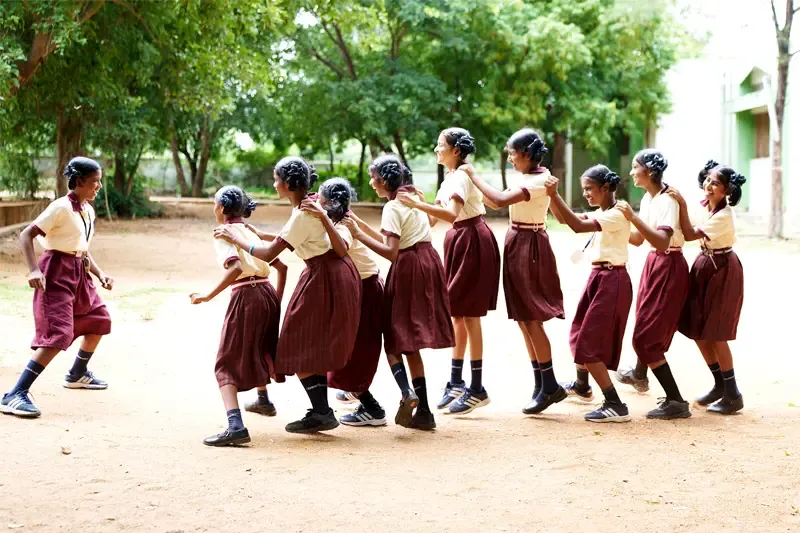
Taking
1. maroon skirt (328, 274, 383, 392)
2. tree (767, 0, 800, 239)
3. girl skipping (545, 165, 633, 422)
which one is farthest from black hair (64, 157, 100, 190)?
tree (767, 0, 800, 239)

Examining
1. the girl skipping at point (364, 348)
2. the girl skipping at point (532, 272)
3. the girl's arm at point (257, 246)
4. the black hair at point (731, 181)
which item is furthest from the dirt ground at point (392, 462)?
the black hair at point (731, 181)

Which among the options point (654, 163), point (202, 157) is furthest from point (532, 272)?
point (202, 157)

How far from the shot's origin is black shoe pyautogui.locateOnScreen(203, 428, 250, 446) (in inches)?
183

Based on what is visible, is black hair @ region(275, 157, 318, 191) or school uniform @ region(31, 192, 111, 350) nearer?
black hair @ region(275, 157, 318, 191)

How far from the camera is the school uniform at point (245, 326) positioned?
4789mm

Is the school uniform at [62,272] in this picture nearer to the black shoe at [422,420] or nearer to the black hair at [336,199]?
the black hair at [336,199]

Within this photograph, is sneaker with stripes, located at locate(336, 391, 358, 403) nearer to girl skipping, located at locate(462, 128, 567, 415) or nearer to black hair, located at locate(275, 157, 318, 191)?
girl skipping, located at locate(462, 128, 567, 415)

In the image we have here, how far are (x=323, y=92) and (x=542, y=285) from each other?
22124 millimetres

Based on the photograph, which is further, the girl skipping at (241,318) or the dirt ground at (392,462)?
the girl skipping at (241,318)

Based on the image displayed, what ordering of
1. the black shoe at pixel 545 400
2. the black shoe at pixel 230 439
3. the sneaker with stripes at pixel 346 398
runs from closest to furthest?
1. the black shoe at pixel 230 439
2. the black shoe at pixel 545 400
3. the sneaker with stripes at pixel 346 398

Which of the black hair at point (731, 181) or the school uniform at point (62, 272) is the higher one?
the black hair at point (731, 181)

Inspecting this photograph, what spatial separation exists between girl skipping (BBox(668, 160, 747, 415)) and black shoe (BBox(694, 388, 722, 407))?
0.02 metres

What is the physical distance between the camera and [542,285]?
5.50 meters

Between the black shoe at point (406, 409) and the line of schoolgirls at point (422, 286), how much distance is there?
12 millimetres
